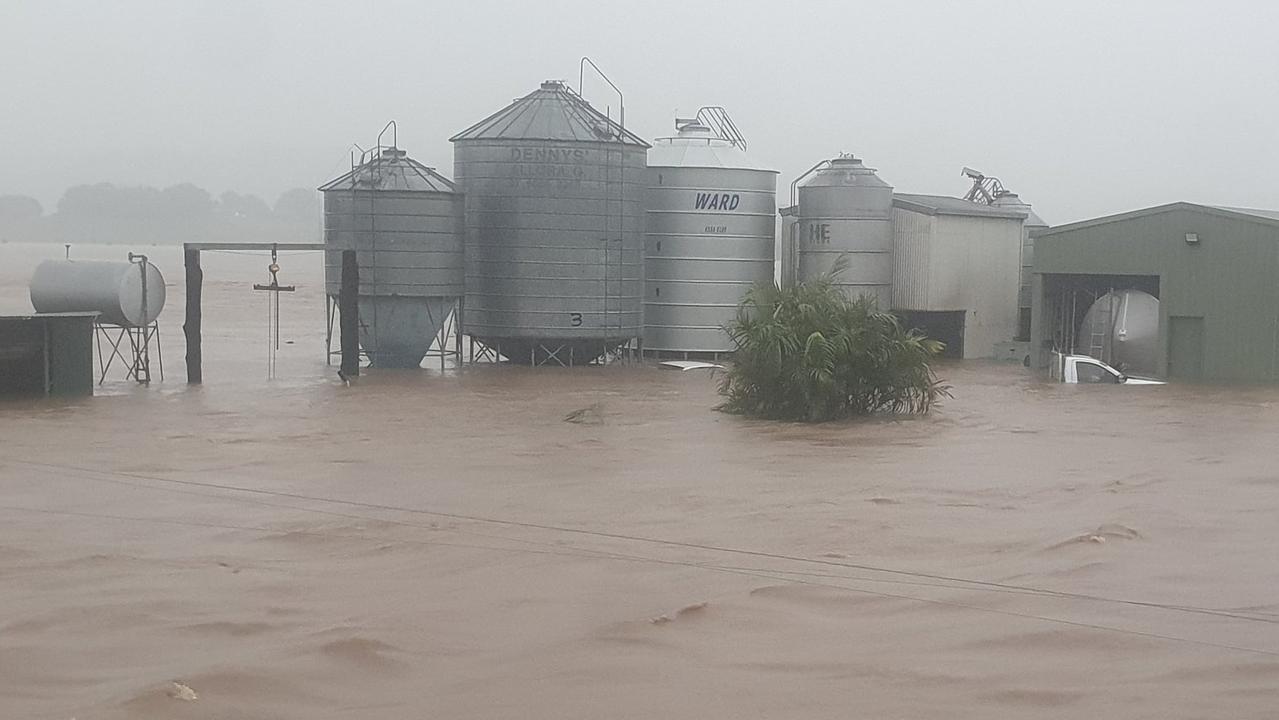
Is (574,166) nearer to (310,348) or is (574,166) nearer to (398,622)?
(310,348)

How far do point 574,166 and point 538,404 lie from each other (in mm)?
9191

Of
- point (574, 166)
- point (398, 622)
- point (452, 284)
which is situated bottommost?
point (398, 622)

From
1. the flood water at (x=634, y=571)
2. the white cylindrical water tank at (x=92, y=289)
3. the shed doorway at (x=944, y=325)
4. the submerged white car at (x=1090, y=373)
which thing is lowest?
the flood water at (x=634, y=571)

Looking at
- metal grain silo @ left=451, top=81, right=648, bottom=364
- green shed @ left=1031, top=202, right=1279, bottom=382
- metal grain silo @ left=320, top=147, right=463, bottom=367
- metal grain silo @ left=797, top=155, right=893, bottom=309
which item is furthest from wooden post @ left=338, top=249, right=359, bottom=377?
green shed @ left=1031, top=202, right=1279, bottom=382

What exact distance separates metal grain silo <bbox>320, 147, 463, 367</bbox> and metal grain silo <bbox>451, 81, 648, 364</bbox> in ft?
3.83

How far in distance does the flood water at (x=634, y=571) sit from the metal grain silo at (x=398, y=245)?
10794mm

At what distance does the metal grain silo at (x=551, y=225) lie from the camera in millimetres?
32156

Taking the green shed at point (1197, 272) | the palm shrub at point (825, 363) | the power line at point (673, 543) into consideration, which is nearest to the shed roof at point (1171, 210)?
the green shed at point (1197, 272)

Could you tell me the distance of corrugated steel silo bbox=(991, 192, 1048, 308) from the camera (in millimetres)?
39500

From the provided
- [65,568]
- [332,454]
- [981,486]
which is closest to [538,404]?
[332,454]

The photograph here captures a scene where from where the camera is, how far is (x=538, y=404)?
24.4 meters

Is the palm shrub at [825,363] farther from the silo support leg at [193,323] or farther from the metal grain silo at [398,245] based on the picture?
the silo support leg at [193,323]

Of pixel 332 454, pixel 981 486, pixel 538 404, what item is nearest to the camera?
pixel 981 486

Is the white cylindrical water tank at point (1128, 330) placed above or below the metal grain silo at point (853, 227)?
below
